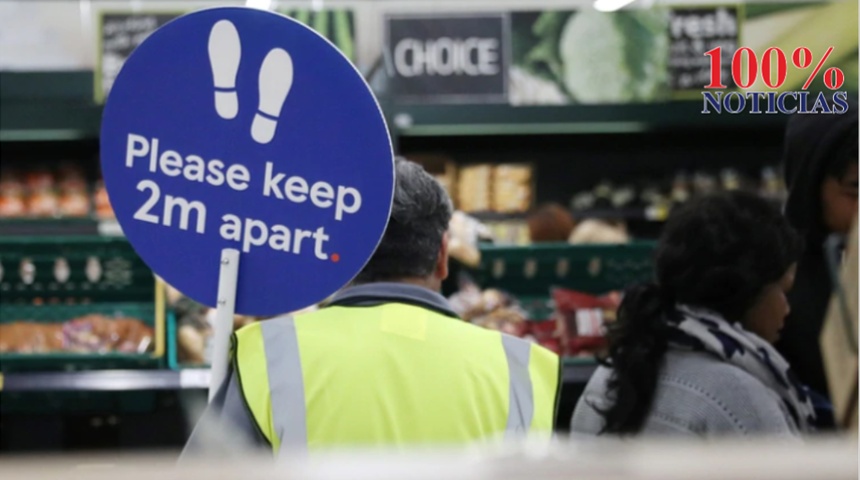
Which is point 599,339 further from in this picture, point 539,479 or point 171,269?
point 539,479

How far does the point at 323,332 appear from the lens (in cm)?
163

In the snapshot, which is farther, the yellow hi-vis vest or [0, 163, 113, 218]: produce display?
[0, 163, 113, 218]: produce display

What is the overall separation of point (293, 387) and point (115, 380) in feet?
6.98

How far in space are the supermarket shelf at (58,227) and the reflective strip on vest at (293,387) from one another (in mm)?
2859

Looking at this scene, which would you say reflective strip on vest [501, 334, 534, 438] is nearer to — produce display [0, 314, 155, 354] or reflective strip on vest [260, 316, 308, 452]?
reflective strip on vest [260, 316, 308, 452]

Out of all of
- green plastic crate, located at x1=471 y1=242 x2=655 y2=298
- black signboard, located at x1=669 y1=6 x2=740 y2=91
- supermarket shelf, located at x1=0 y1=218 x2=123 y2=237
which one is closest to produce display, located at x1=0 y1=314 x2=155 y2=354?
supermarket shelf, located at x1=0 y1=218 x2=123 y2=237

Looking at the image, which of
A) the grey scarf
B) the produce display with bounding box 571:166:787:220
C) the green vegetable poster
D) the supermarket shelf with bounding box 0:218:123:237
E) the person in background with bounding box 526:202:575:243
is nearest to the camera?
the grey scarf

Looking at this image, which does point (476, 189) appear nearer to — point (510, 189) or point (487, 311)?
point (510, 189)

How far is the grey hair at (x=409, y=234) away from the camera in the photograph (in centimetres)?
181

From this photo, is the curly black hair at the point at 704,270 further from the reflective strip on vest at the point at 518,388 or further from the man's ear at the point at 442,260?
the man's ear at the point at 442,260

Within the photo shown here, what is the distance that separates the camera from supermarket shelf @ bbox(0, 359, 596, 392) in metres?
3.49

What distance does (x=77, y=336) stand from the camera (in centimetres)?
382

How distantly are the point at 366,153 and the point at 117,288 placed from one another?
2627 mm

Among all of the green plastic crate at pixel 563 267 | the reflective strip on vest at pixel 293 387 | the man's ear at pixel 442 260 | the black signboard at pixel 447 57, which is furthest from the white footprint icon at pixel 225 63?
the black signboard at pixel 447 57
